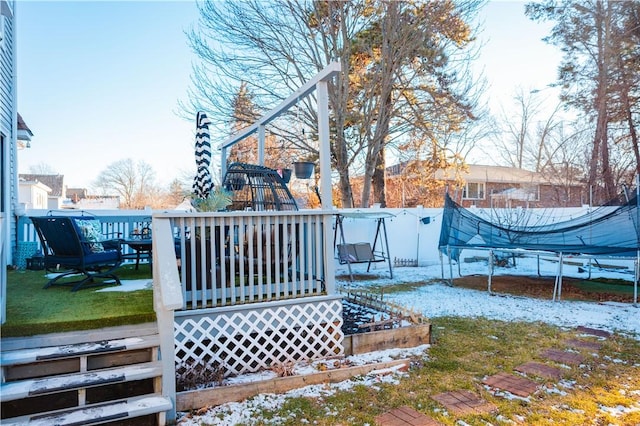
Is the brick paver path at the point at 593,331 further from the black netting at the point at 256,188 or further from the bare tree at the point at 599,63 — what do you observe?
the bare tree at the point at 599,63

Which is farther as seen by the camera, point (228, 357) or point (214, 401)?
point (228, 357)

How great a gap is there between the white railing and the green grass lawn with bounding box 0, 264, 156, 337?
51 cm

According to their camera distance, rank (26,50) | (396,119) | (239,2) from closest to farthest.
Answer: (26,50) < (239,2) < (396,119)

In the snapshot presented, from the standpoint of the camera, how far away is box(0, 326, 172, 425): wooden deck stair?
2.65 m

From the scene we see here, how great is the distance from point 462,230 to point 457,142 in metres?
6.47

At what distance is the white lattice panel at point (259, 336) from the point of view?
137 inches

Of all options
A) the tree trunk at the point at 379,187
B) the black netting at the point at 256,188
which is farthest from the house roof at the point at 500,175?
the black netting at the point at 256,188

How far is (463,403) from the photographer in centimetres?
312

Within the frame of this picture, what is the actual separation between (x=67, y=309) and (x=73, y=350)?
0.72 meters

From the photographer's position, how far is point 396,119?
1333 centimetres

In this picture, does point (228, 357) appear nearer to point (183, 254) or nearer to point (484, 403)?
point (183, 254)

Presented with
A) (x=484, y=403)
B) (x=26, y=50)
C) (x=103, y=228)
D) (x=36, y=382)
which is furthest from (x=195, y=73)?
(x=484, y=403)

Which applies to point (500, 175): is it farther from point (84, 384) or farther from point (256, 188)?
point (84, 384)

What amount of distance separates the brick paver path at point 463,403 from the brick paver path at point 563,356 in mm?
1361
